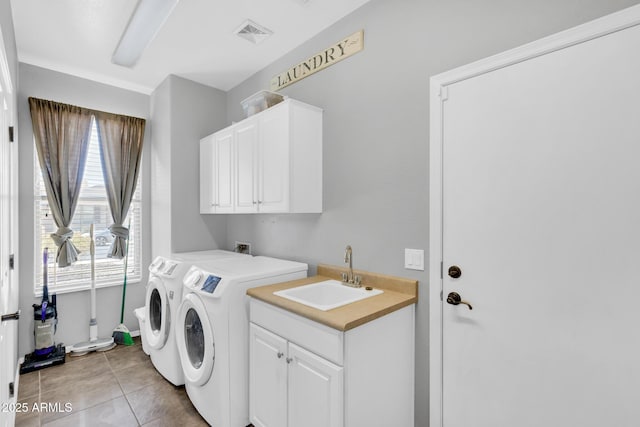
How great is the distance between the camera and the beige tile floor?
2.06 m

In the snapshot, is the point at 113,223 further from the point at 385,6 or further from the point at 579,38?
the point at 579,38

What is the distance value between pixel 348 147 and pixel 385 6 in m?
0.90

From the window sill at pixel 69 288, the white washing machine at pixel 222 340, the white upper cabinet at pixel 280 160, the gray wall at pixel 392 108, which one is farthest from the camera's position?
the window sill at pixel 69 288

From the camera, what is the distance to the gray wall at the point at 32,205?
280 cm

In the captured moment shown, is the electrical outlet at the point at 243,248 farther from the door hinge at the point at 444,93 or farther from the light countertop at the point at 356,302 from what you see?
the door hinge at the point at 444,93

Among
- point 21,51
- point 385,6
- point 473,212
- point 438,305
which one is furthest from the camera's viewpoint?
point 21,51

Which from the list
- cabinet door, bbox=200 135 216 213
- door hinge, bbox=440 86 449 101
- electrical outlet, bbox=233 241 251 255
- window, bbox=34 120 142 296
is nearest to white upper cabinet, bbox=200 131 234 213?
cabinet door, bbox=200 135 216 213

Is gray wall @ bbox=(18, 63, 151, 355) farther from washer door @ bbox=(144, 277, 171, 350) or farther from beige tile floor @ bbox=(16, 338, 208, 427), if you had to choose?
washer door @ bbox=(144, 277, 171, 350)

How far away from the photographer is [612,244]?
1.15 metres

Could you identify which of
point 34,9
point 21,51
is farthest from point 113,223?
point 34,9

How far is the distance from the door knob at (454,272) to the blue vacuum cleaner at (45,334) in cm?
345

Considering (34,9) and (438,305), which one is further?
(34,9)

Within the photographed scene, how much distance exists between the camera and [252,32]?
2395mm

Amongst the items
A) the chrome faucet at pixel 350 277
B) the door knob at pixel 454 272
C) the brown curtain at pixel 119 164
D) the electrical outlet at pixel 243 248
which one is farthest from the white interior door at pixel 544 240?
the brown curtain at pixel 119 164
